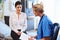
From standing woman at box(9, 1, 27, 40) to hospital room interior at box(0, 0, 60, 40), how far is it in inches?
2.1

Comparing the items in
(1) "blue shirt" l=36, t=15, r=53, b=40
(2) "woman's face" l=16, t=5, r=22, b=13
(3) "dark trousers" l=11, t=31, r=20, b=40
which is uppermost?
(2) "woman's face" l=16, t=5, r=22, b=13

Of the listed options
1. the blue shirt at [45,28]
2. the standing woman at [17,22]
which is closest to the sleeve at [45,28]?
the blue shirt at [45,28]

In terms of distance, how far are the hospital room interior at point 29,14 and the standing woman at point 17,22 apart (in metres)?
0.05

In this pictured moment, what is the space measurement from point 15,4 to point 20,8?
0.10 meters

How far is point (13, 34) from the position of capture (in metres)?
2.29

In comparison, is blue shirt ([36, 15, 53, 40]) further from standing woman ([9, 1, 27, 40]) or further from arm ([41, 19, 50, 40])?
standing woman ([9, 1, 27, 40])

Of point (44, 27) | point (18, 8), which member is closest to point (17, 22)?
point (18, 8)

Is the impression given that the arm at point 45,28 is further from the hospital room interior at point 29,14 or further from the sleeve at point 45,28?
the hospital room interior at point 29,14

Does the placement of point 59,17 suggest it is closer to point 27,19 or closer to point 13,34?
point 27,19

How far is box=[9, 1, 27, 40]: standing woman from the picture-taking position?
2.29 m

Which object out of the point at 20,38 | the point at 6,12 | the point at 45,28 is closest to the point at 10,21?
the point at 6,12

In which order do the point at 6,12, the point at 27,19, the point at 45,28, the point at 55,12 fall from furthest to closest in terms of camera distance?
1. the point at 55,12
2. the point at 27,19
3. the point at 6,12
4. the point at 45,28

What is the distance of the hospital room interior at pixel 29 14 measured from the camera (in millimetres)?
2201

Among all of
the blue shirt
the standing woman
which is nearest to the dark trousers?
the standing woman
